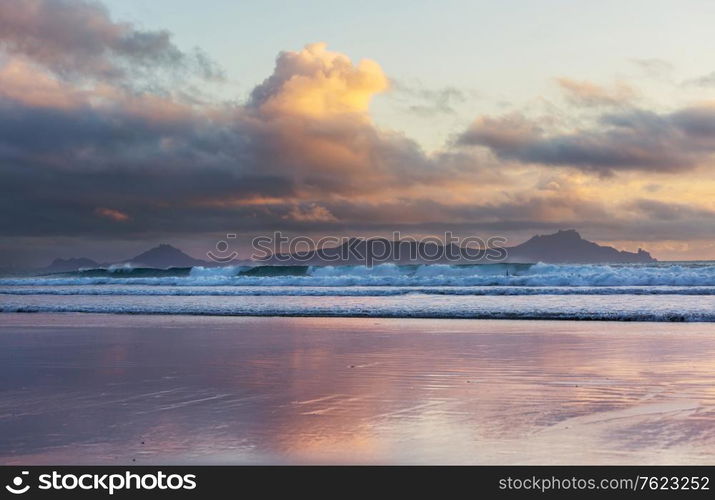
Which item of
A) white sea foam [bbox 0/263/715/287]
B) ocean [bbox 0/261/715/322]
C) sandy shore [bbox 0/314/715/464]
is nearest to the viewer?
sandy shore [bbox 0/314/715/464]

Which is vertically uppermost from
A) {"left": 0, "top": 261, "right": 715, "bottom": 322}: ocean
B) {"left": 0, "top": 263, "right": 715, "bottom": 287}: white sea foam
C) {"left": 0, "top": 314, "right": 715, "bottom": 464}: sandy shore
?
{"left": 0, "top": 263, "right": 715, "bottom": 287}: white sea foam

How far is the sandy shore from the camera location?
195 inches

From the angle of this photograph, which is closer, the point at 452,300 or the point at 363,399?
the point at 363,399

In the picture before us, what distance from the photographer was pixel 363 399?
22.3ft

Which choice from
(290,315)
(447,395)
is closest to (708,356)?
(447,395)
